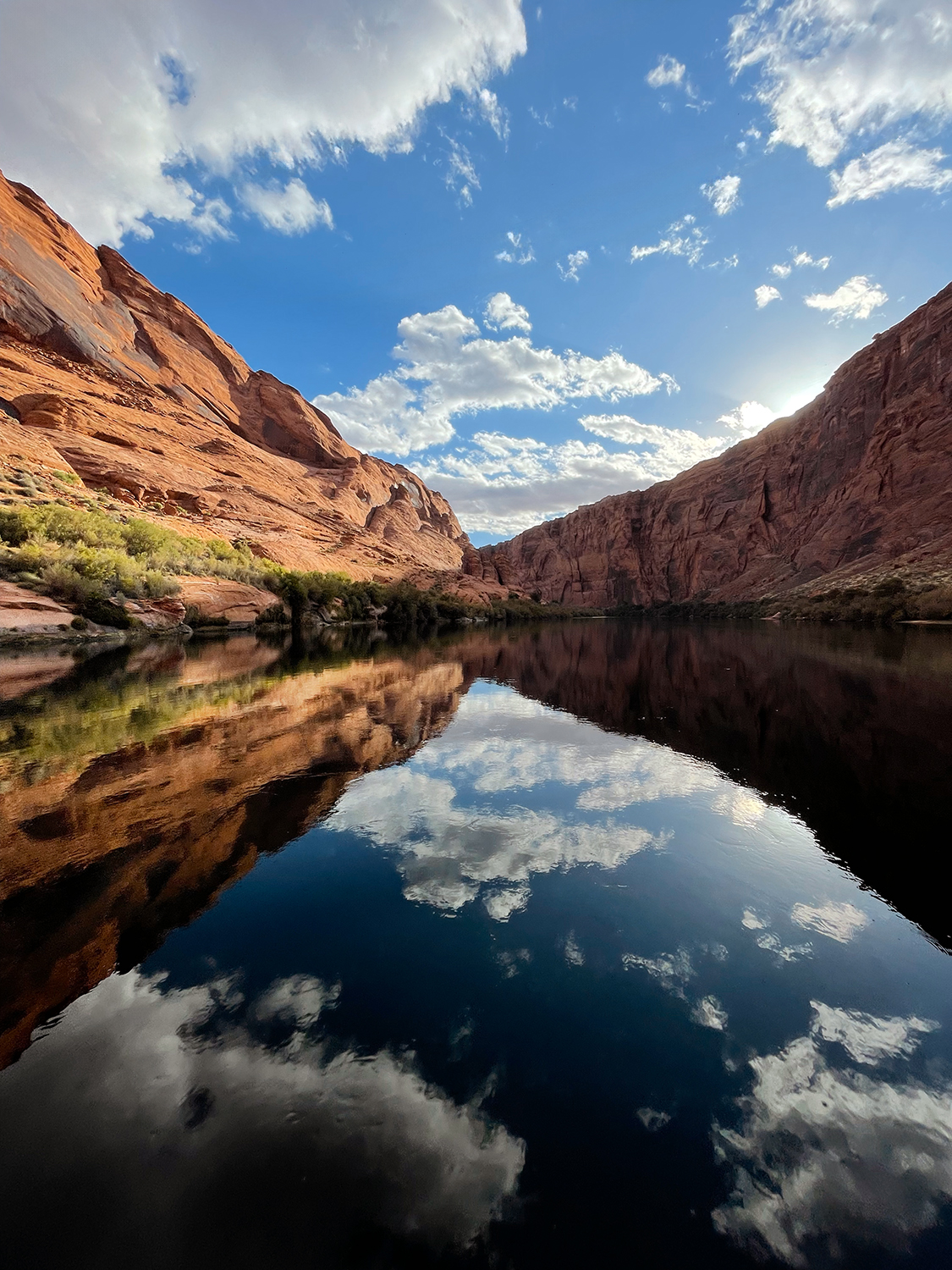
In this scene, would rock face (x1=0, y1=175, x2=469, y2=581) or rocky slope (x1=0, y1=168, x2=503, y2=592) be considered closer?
rocky slope (x1=0, y1=168, x2=503, y2=592)

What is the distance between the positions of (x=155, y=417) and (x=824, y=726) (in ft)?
256

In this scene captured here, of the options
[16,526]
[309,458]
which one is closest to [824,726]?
[16,526]

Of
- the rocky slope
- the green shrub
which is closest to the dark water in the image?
the green shrub

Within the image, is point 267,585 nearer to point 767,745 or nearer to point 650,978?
point 767,745

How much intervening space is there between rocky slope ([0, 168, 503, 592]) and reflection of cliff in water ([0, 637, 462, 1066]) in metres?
29.7

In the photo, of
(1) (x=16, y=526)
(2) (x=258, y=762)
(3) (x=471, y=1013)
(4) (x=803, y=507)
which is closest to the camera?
(3) (x=471, y=1013)

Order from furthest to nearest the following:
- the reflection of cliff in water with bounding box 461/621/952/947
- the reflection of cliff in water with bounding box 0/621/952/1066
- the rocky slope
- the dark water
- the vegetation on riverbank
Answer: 1. the rocky slope
2. the vegetation on riverbank
3. the reflection of cliff in water with bounding box 461/621/952/947
4. the reflection of cliff in water with bounding box 0/621/952/1066
5. the dark water

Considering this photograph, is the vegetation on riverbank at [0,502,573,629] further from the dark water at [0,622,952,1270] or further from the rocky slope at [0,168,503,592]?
the dark water at [0,622,952,1270]

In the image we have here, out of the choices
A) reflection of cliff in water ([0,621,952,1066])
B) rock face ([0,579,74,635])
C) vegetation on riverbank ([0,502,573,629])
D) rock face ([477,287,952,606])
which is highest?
rock face ([477,287,952,606])

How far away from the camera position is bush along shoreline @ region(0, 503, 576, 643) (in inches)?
990

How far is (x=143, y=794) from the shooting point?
6945 millimetres

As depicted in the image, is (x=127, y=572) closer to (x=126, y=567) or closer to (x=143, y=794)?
(x=126, y=567)

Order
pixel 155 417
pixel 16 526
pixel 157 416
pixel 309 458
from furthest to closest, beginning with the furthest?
1. pixel 309 458
2. pixel 157 416
3. pixel 155 417
4. pixel 16 526

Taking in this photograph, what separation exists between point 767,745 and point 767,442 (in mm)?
129741
